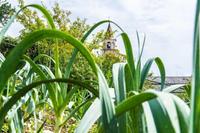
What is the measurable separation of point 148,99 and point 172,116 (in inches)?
3.8

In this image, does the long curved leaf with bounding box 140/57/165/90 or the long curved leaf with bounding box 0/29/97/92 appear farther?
the long curved leaf with bounding box 140/57/165/90

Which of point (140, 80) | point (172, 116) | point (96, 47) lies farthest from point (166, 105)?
point (96, 47)

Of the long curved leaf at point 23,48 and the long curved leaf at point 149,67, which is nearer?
the long curved leaf at point 23,48

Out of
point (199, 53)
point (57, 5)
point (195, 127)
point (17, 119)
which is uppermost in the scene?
A: point (57, 5)

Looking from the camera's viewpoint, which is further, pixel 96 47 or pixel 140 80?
pixel 96 47

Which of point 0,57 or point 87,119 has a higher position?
point 0,57

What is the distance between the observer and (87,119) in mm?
776

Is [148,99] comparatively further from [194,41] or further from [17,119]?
[17,119]

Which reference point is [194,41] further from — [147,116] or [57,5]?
[57,5]

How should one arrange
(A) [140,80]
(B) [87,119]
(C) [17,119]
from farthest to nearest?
1. (C) [17,119]
2. (A) [140,80]
3. (B) [87,119]

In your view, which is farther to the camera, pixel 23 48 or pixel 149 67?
pixel 149 67

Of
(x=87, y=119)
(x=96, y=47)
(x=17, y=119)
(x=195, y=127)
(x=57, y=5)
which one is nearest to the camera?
(x=195, y=127)

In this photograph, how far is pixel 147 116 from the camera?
66cm

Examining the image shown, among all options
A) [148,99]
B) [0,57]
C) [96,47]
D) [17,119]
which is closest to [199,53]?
[148,99]
